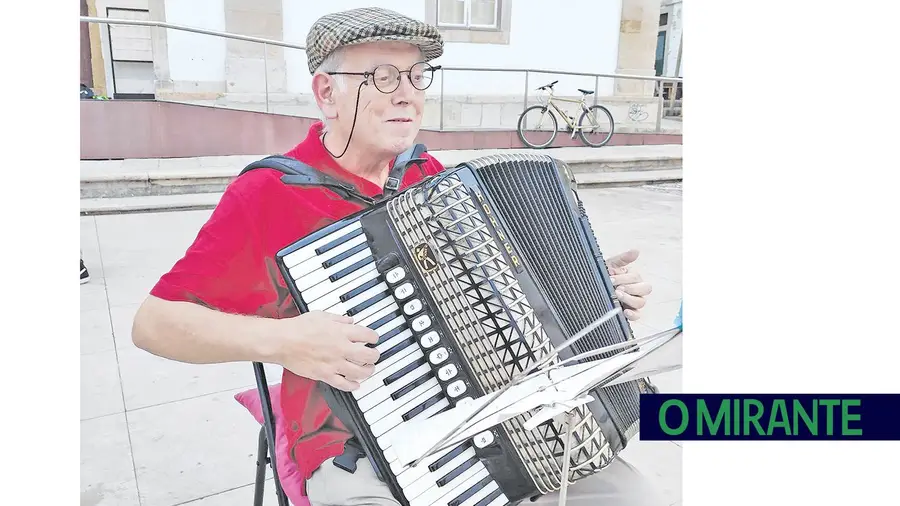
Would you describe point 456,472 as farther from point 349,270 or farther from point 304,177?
point 304,177

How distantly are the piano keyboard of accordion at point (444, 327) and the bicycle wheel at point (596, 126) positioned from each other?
4555 millimetres

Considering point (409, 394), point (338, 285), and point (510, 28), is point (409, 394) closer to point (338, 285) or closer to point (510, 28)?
point (338, 285)

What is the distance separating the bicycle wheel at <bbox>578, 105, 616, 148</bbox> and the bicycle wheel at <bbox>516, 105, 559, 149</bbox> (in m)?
0.26

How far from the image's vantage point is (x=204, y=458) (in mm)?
1824

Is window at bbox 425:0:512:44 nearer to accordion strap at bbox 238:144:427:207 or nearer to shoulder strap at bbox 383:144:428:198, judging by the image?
shoulder strap at bbox 383:144:428:198

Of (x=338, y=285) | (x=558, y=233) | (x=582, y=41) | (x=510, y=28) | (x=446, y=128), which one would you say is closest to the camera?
(x=338, y=285)

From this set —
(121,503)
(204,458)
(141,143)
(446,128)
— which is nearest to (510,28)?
(446,128)

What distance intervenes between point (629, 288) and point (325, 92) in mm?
646

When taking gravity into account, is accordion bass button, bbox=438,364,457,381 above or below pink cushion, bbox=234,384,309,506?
above

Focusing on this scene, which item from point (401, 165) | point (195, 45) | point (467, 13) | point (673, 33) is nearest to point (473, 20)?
point (467, 13)

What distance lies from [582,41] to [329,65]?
1.93 metres

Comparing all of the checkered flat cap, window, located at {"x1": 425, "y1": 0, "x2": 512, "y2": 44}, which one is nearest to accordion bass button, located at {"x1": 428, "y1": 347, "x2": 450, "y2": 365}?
the checkered flat cap

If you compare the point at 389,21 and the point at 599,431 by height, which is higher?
the point at 389,21

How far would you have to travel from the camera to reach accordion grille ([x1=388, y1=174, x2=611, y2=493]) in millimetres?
932
